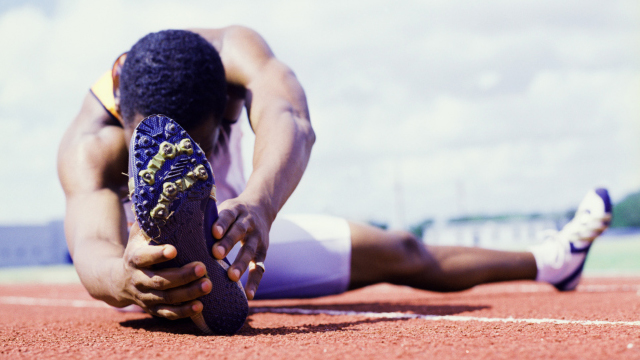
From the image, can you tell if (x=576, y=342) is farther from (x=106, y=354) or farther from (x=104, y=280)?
(x=104, y=280)

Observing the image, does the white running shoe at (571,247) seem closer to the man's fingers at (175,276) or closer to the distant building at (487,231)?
the man's fingers at (175,276)

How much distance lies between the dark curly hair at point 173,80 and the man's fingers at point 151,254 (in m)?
0.75

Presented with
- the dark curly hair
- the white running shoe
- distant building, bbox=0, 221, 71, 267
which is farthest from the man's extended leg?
distant building, bbox=0, 221, 71, 267

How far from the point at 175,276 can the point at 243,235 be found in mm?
209

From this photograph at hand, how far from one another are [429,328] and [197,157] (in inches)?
34.3

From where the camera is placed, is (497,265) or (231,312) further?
(497,265)

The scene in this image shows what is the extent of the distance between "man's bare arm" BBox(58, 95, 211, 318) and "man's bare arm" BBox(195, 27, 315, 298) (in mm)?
144

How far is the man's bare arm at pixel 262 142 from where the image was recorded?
4.97ft

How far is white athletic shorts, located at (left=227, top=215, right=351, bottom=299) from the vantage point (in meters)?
2.71

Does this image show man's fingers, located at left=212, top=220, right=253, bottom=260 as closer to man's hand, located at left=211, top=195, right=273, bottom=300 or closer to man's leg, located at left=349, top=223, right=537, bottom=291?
man's hand, located at left=211, top=195, right=273, bottom=300

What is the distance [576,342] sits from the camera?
4.54 feet

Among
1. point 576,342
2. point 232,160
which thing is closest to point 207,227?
point 576,342

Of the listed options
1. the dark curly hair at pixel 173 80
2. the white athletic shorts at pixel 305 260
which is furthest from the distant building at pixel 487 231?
the dark curly hair at pixel 173 80

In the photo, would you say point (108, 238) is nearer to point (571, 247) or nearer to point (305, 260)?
point (305, 260)
